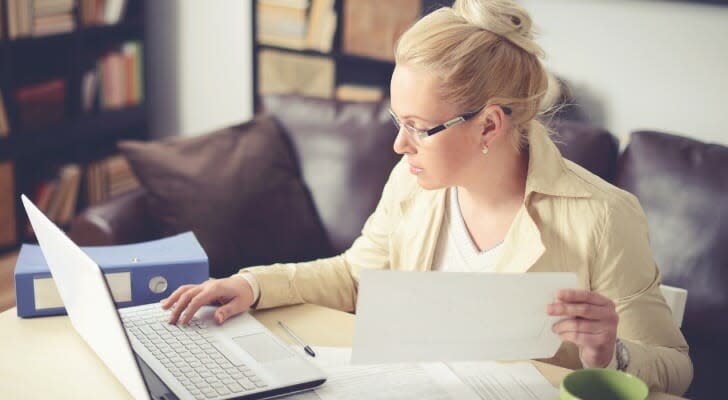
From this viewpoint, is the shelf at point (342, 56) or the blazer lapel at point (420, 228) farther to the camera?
the shelf at point (342, 56)

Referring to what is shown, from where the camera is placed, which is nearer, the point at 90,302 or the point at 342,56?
the point at 90,302

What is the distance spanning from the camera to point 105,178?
12.6ft

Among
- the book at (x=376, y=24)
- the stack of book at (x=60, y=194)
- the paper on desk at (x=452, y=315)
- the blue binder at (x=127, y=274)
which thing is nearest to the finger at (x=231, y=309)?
the blue binder at (x=127, y=274)

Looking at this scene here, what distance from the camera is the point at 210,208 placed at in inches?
92.5

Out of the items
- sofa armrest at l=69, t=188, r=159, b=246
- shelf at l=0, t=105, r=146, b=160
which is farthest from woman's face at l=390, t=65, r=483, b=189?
shelf at l=0, t=105, r=146, b=160

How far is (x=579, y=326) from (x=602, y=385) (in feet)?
0.44

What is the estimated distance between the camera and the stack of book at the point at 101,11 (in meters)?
3.64

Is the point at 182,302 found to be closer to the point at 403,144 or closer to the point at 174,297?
the point at 174,297

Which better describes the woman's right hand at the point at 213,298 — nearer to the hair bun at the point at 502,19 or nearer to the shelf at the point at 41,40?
the hair bun at the point at 502,19

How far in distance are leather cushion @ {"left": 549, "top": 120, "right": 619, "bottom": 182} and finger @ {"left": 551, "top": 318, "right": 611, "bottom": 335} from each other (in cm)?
100

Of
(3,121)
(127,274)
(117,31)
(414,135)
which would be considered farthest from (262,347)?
(117,31)

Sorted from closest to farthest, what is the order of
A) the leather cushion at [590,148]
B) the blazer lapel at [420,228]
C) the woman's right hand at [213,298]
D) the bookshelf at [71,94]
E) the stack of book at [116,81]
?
the woman's right hand at [213,298], the blazer lapel at [420,228], the leather cushion at [590,148], the bookshelf at [71,94], the stack of book at [116,81]

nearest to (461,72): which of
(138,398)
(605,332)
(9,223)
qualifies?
(605,332)

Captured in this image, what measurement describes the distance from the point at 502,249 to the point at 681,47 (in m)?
1.43
